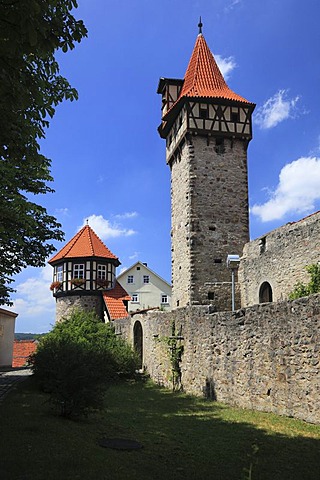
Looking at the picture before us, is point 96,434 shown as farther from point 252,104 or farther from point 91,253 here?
point 91,253

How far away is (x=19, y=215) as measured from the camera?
9461 millimetres

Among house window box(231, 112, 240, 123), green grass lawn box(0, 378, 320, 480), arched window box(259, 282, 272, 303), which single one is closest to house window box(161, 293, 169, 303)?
house window box(231, 112, 240, 123)

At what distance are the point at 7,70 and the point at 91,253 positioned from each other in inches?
1005

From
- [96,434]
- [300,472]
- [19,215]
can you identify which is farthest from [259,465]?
[19,215]

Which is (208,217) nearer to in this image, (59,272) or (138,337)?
(138,337)

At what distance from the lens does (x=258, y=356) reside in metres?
10.7

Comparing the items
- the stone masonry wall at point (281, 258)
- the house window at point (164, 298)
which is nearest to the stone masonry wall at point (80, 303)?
the stone masonry wall at point (281, 258)

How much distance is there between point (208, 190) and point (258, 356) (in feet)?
39.1

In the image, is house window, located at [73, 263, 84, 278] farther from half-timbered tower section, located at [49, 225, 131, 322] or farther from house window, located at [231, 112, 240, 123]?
house window, located at [231, 112, 240, 123]

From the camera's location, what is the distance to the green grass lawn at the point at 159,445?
591 centimetres

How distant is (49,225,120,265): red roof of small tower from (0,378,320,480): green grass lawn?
19631 mm

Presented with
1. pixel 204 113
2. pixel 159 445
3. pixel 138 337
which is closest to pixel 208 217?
pixel 204 113

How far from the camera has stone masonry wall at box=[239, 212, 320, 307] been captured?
15406mm

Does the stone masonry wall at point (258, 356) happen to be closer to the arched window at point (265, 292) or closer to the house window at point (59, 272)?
the arched window at point (265, 292)
